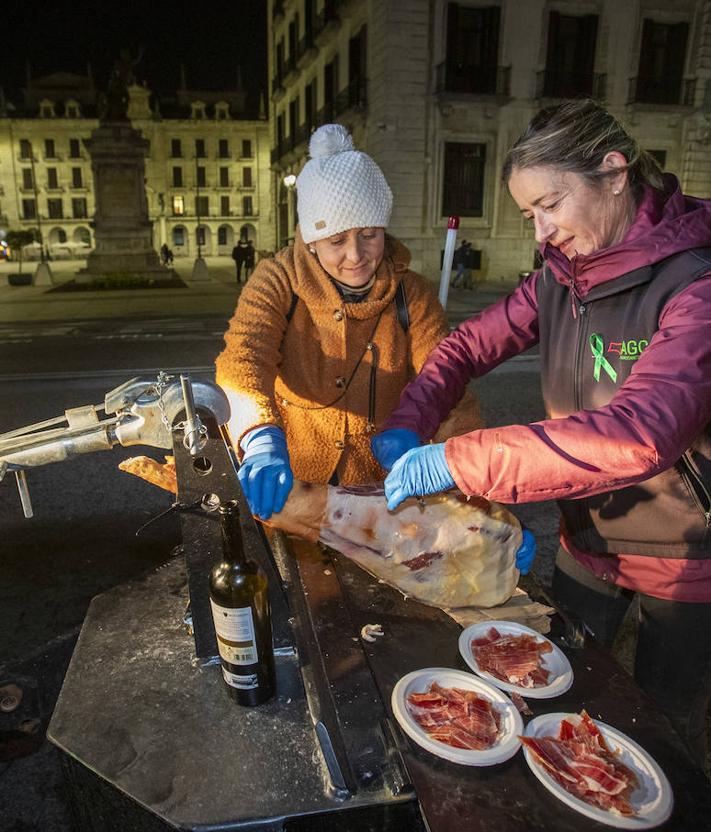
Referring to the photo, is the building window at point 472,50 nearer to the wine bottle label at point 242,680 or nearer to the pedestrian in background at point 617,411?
the pedestrian in background at point 617,411

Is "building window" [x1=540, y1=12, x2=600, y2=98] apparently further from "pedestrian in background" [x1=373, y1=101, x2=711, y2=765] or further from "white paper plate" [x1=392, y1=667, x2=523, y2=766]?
"white paper plate" [x1=392, y1=667, x2=523, y2=766]

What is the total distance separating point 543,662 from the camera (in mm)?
1607

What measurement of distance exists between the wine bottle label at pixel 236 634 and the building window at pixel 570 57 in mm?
27023

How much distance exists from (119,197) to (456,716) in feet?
93.6

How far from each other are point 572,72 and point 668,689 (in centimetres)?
2729

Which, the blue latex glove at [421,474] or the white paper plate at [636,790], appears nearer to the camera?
the white paper plate at [636,790]

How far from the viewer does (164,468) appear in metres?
2.26

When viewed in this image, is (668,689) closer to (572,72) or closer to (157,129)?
(572,72)

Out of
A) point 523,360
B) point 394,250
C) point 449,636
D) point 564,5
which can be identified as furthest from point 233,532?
point 564,5

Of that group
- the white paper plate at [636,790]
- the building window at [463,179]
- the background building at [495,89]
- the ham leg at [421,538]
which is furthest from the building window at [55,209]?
the white paper plate at [636,790]

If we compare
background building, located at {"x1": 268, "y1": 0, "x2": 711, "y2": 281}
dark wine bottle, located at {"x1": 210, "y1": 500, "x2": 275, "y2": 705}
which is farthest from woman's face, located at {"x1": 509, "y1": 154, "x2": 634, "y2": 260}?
background building, located at {"x1": 268, "y1": 0, "x2": 711, "y2": 281}

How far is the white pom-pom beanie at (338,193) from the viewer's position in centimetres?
229

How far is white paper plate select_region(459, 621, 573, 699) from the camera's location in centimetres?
150

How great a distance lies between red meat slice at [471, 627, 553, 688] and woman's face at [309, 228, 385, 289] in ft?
4.52
